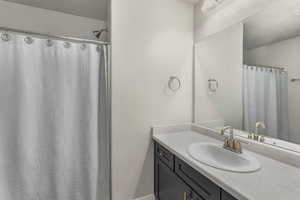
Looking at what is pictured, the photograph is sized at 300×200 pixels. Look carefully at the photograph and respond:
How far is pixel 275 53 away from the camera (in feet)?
3.65

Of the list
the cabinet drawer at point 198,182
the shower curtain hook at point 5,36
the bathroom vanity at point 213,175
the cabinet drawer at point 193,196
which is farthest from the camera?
the shower curtain hook at point 5,36

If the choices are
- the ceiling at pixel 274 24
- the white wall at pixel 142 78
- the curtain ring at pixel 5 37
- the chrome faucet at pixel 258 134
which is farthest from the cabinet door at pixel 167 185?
the curtain ring at pixel 5 37

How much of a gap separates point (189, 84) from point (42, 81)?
150 cm

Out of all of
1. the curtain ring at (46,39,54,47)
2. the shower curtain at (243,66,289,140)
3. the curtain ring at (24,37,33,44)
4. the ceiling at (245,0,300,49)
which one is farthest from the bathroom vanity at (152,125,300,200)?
the curtain ring at (24,37,33,44)

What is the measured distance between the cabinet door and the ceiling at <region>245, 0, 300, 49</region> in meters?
1.29

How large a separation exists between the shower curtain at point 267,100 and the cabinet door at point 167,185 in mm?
758

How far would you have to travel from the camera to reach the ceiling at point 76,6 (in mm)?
1834

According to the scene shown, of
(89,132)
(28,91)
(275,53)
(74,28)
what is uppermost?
(74,28)

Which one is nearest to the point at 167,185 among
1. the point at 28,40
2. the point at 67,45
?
the point at 67,45

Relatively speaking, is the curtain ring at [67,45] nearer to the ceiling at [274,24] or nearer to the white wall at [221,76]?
the white wall at [221,76]

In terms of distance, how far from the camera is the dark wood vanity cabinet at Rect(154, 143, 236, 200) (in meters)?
0.90

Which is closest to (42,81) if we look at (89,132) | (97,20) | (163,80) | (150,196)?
(89,132)

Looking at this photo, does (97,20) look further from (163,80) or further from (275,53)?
(275,53)

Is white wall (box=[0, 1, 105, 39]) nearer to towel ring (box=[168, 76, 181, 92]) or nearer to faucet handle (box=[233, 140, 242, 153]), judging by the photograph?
towel ring (box=[168, 76, 181, 92])
